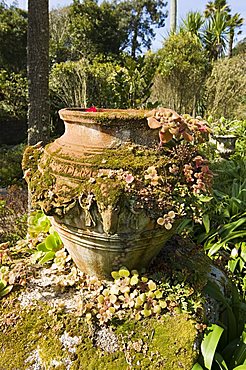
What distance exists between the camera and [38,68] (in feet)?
10.8

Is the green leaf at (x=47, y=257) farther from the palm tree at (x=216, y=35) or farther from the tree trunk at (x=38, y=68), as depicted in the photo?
the palm tree at (x=216, y=35)

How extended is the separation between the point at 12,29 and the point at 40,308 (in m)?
11.4

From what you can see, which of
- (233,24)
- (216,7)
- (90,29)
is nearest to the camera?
(90,29)

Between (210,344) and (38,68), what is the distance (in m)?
2.81

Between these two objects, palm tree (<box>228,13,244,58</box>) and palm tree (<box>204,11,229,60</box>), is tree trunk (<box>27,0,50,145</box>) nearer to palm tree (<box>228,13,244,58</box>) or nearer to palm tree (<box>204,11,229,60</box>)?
palm tree (<box>204,11,229,60</box>)

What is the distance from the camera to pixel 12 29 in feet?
36.4

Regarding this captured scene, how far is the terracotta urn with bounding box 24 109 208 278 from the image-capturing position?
1.46 meters

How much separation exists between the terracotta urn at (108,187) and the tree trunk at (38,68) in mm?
1829

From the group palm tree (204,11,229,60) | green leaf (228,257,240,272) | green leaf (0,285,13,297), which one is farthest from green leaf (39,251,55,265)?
palm tree (204,11,229,60)

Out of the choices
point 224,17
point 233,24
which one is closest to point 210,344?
point 224,17

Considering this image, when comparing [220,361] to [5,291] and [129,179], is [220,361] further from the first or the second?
[5,291]

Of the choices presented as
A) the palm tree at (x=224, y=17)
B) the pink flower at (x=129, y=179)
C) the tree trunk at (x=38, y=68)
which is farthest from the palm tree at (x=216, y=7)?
the pink flower at (x=129, y=179)

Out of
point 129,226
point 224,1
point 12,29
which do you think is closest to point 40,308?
point 129,226

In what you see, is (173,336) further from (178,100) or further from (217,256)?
(178,100)
